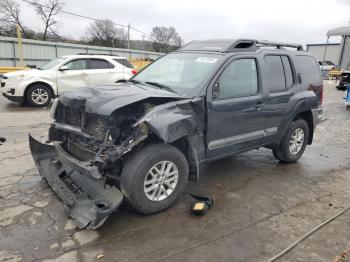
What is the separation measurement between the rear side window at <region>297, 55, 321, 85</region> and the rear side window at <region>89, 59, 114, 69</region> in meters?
7.93

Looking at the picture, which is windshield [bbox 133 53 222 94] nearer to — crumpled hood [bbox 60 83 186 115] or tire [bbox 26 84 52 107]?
crumpled hood [bbox 60 83 186 115]

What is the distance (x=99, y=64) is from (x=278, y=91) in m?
8.25

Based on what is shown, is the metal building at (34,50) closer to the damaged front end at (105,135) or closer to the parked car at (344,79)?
the parked car at (344,79)

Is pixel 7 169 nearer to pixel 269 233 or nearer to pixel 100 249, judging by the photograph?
pixel 100 249

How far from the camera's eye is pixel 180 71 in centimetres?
459

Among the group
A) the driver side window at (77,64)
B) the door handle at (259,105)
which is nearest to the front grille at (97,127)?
the door handle at (259,105)

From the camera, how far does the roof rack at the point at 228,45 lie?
4591mm

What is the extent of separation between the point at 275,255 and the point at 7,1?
168 feet

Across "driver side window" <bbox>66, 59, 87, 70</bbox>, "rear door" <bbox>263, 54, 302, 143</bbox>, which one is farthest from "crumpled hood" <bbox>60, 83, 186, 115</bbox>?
"driver side window" <bbox>66, 59, 87, 70</bbox>

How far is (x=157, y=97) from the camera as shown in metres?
3.65

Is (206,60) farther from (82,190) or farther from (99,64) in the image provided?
(99,64)

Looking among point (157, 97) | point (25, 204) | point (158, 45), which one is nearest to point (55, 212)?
point (25, 204)

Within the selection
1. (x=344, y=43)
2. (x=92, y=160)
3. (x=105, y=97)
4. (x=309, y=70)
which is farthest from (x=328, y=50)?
(x=92, y=160)

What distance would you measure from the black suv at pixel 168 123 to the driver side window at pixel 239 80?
0.04ft
